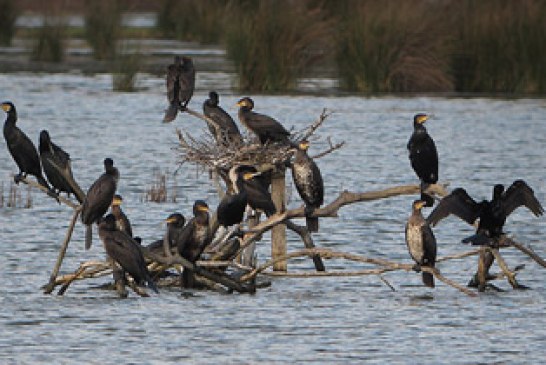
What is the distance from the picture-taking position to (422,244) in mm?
11383

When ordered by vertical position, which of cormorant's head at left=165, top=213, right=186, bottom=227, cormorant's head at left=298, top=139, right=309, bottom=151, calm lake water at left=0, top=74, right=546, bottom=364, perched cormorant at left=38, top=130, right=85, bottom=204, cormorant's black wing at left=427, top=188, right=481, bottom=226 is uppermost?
cormorant's head at left=298, top=139, right=309, bottom=151

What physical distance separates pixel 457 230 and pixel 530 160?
266 inches

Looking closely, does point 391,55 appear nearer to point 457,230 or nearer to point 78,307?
point 457,230

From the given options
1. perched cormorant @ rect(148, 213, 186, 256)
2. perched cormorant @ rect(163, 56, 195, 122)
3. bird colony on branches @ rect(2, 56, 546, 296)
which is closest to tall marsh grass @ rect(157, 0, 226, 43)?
perched cormorant @ rect(163, 56, 195, 122)

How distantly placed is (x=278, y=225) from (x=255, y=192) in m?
1.21

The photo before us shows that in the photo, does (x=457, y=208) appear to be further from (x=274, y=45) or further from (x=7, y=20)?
(x=7, y=20)

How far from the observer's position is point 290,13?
29.9m

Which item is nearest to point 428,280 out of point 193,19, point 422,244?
point 422,244

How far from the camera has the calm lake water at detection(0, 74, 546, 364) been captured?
9727mm

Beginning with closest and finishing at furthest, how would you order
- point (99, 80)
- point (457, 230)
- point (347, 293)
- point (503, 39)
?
1. point (347, 293)
2. point (457, 230)
3. point (503, 39)
4. point (99, 80)

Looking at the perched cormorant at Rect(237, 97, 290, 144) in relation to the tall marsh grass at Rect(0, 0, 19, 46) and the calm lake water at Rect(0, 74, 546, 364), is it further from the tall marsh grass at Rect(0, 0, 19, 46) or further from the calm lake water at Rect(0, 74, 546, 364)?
the tall marsh grass at Rect(0, 0, 19, 46)

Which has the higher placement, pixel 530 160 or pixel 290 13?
pixel 290 13

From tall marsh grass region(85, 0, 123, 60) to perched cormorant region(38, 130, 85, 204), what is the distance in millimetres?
25560

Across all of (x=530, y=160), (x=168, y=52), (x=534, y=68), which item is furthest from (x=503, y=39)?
(x=168, y=52)
